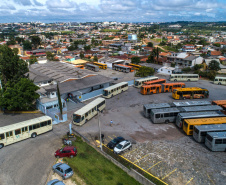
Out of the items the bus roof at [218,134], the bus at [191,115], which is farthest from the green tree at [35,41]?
the bus roof at [218,134]

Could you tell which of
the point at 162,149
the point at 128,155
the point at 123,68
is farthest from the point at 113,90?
the point at 123,68

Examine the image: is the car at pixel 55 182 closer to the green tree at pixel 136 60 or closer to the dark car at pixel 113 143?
the dark car at pixel 113 143

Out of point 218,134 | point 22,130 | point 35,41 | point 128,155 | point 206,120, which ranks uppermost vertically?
point 35,41

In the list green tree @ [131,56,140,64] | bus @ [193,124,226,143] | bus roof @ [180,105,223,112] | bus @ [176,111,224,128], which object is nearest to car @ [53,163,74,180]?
bus @ [193,124,226,143]

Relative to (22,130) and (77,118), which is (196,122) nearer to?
(77,118)

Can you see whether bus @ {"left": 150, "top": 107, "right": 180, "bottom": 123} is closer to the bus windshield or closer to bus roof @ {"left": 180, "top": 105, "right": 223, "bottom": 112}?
bus roof @ {"left": 180, "top": 105, "right": 223, "bottom": 112}

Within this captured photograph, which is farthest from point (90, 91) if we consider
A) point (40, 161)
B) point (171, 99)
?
point (40, 161)

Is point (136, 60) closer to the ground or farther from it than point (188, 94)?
farther from it

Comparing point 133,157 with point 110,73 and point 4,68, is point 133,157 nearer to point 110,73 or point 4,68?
point 4,68
